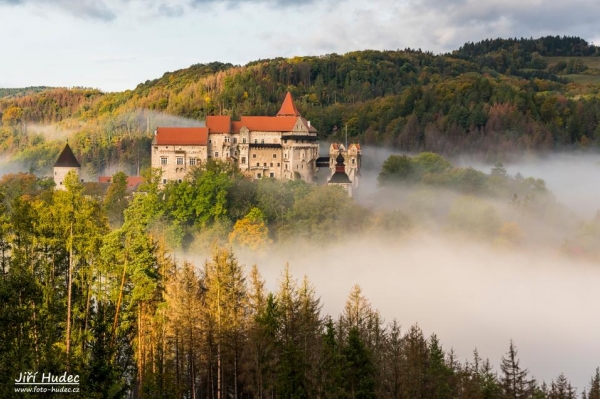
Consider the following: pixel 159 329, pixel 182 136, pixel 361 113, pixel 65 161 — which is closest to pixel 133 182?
pixel 65 161

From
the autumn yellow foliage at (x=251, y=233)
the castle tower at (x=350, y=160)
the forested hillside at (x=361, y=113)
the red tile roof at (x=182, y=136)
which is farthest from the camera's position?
the forested hillside at (x=361, y=113)

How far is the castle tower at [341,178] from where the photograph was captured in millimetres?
95812

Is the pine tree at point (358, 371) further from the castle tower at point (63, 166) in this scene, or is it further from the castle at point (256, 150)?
the castle tower at point (63, 166)

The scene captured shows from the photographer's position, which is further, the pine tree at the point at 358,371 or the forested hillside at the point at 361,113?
the forested hillside at the point at 361,113

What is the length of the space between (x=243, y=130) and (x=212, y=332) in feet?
219

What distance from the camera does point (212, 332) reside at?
36000 mm

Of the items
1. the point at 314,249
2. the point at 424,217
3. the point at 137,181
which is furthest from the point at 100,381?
the point at 137,181

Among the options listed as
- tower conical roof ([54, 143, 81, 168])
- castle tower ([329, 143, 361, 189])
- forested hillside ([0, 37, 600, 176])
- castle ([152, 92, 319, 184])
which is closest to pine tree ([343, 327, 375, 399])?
castle tower ([329, 143, 361, 189])

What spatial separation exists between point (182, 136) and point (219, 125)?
4.69 m

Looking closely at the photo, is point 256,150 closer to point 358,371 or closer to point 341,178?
point 341,178

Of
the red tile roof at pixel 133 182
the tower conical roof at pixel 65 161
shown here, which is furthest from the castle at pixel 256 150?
the red tile roof at pixel 133 182

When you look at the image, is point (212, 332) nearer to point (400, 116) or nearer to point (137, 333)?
point (137, 333)

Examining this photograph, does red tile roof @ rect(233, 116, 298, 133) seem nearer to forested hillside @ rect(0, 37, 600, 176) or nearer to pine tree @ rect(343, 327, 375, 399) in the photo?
forested hillside @ rect(0, 37, 600, 176)

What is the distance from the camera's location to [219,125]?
10306cm
